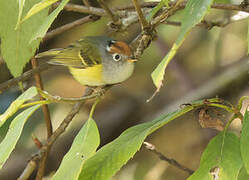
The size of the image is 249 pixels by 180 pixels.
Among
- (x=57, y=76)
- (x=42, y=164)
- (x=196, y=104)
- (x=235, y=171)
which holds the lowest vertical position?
(x=57, y=76)

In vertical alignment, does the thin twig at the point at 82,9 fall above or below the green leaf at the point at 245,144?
above

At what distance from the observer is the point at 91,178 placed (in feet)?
4.02

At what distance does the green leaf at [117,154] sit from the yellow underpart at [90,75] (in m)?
0.65

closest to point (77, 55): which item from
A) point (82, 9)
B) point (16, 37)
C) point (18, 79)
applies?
point (82, 9)

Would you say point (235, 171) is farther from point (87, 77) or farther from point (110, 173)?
point (87, 77)

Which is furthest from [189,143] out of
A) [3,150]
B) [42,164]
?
[3,150]

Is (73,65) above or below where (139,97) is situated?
above

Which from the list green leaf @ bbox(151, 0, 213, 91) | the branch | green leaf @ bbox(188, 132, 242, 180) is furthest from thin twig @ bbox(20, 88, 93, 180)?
green leaf @ bbox(151, 0, 213, 91)

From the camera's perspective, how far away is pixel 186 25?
0.93m

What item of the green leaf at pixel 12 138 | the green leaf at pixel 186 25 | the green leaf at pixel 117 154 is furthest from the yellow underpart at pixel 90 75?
the green leaf at pixel 186 25

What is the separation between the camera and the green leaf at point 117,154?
1.22m

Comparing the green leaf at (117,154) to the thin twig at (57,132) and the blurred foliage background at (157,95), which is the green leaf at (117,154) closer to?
the thin twig at (57,132)

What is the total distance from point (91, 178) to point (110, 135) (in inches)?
75.2

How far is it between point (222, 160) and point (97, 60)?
966 millimetres
